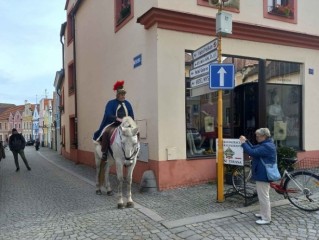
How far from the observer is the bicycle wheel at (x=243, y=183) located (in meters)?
6.43

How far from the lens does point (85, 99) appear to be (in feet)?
48.6

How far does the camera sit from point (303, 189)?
5.97 metres

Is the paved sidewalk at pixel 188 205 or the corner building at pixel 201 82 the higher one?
the corner building at pixel 201 82

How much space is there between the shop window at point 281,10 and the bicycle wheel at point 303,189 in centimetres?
534

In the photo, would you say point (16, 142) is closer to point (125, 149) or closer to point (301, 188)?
point (125, 149)

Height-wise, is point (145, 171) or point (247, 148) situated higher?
point (247, 148)

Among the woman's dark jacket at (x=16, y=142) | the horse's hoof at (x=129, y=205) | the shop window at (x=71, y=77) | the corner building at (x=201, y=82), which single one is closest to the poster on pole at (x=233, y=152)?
the corner building at (x=201, y=82)

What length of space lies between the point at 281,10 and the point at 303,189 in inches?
235

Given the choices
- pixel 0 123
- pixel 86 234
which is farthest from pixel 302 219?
pixel 0 123

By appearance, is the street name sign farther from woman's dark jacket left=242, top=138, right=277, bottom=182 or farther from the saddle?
the saddle

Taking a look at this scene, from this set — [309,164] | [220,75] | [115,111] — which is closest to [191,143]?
[115,111]

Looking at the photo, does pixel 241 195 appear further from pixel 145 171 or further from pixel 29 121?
pixel 29 121

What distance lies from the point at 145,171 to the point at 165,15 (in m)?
3.74

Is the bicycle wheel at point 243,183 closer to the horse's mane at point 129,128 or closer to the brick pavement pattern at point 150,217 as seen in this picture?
the brick pavement pattern at point 150,217
